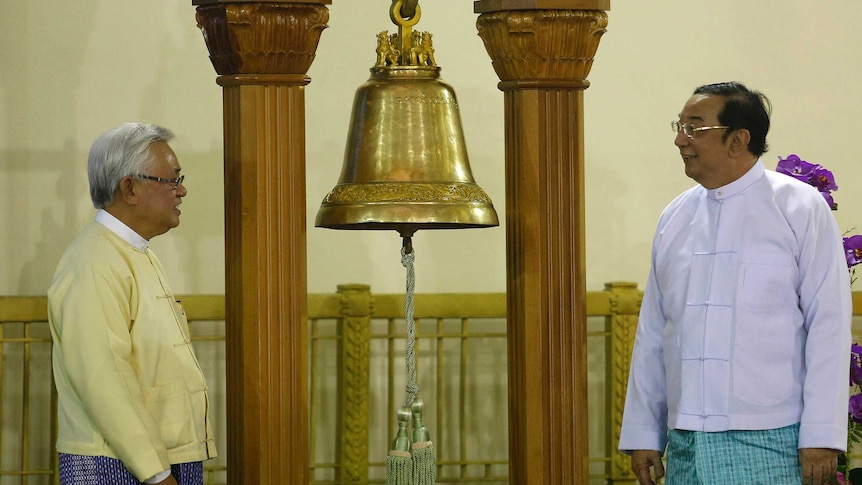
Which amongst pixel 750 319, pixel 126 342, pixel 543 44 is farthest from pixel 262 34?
pixel 750 319

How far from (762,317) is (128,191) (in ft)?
6.00

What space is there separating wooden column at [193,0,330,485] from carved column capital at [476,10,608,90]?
526 mm

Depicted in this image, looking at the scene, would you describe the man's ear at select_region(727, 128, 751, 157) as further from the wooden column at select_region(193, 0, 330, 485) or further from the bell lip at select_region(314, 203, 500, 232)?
the wooden column at select_region(193, 0, 330, 485)

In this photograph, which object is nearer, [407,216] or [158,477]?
[158,477]

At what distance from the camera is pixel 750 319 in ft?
11.5

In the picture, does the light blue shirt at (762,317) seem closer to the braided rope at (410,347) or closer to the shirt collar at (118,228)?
the braided rope at (410,347)

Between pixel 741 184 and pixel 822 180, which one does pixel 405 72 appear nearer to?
pixel 741 184

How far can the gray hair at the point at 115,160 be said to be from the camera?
11.4 feet

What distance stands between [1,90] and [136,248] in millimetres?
2662

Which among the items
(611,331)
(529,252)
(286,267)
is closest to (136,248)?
(286,267)

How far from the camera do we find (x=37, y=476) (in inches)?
227

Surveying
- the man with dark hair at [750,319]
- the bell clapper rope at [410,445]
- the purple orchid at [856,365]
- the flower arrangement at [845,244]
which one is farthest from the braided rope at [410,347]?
the purple orchid at [856,365]

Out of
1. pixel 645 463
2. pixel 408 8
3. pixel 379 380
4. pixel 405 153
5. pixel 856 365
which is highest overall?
pixel 408 8

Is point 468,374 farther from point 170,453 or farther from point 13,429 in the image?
point 170,453
